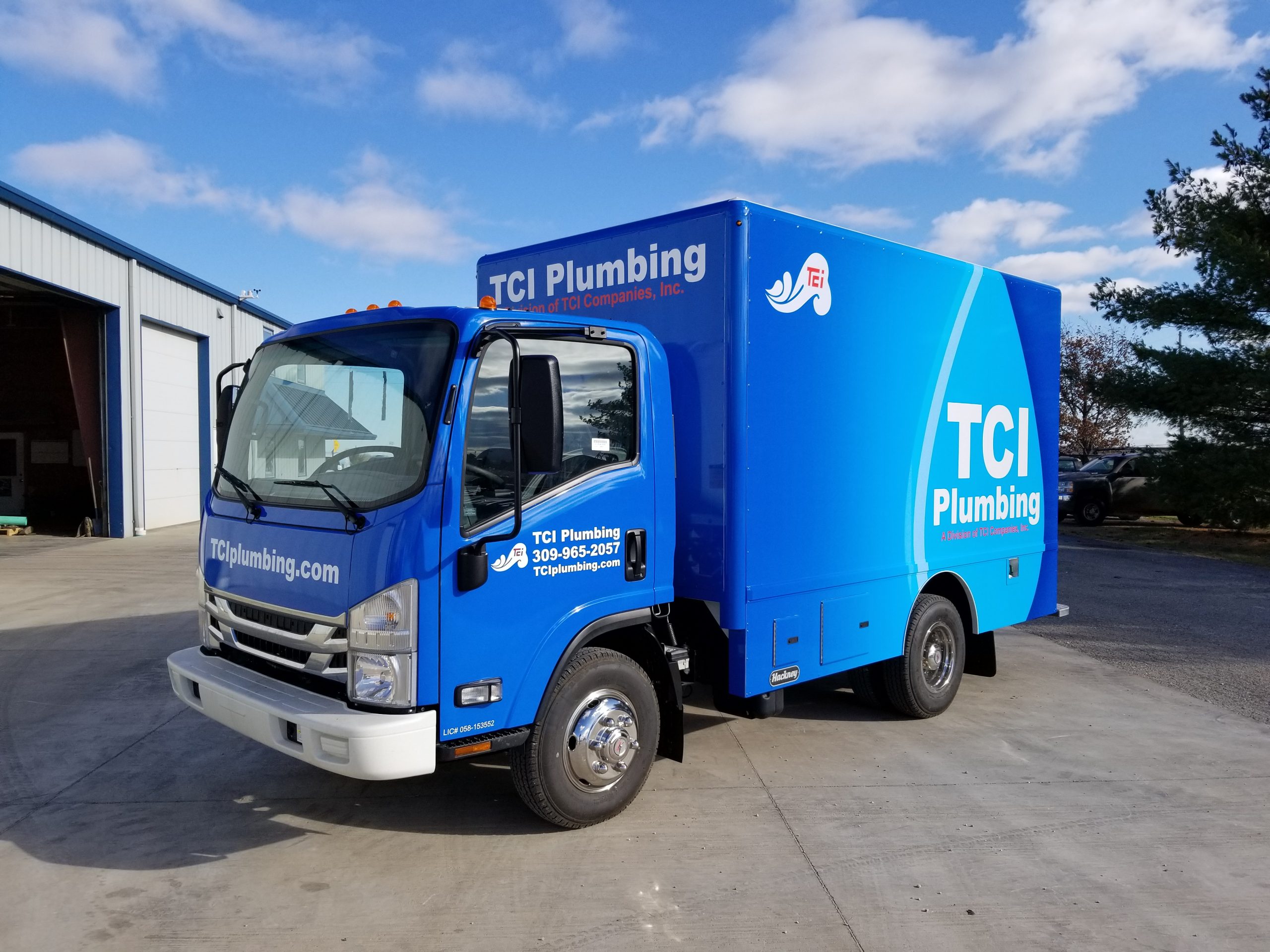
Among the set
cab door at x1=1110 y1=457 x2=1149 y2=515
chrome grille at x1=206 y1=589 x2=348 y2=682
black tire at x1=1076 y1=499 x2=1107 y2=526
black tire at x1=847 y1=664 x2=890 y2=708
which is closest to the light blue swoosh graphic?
black tire at x1=847 y1=664 x2=890 y2=708

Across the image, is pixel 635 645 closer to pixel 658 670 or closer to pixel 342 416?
pixel 658 670

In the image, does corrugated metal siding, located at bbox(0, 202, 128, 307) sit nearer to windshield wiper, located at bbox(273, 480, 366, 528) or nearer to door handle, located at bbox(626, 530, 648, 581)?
windshield wiper, located at bbox(273, 480, 366, 528)

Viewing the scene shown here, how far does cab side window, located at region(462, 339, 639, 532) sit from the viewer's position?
150 inches

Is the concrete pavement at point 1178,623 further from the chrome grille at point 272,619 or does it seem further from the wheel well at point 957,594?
the chrome grille at point 272,619

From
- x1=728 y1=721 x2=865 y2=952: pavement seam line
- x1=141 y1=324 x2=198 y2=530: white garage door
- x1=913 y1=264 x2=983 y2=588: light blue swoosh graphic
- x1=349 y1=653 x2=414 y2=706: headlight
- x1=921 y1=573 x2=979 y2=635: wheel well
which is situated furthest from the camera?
x1=141 y1=324 x2=198 y2=530: white garage door

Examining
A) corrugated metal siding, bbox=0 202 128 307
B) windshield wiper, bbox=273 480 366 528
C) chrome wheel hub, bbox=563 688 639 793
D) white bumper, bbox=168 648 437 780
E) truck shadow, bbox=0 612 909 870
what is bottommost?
truck shadow, bbox=0 612 909 870

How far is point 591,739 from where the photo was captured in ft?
13.9

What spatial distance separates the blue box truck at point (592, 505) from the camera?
3715 millimetres

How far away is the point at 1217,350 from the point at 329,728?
64.2 feet

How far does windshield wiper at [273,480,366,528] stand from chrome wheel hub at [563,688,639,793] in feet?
4.30

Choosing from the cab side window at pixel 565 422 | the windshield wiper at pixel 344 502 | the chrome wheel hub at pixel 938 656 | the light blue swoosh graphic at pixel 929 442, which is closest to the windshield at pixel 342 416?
the windshield wiper at pixel 344 502

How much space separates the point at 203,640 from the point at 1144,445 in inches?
811

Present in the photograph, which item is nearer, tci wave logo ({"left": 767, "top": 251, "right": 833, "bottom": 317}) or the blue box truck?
the blue box truck

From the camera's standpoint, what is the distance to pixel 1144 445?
2022cm
